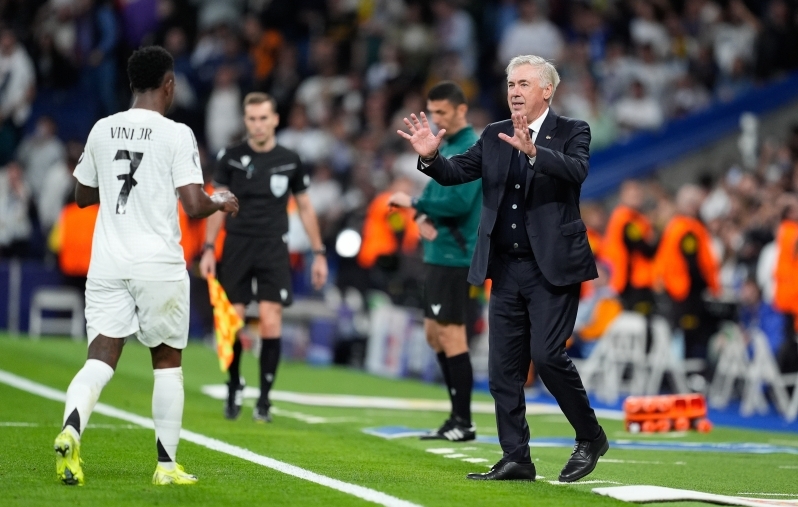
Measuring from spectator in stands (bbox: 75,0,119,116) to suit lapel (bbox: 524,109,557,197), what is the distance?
606 inches

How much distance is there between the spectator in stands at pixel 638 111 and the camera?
21719mm

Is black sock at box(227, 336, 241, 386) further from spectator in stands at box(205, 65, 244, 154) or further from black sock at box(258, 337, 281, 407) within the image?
spectator in stands at box(205, 65, 244, 154)

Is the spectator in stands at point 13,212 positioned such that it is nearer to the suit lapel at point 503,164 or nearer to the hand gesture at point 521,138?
the suit lapel at point 503,164

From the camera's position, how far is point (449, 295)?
9.88 metres

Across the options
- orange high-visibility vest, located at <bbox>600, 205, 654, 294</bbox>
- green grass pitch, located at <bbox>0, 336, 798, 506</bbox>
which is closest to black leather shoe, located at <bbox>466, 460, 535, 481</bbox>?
green grass pitch, located at <bbox>0, 336, 798, 506</bbox>

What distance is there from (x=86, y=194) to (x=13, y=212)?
45.3 ft

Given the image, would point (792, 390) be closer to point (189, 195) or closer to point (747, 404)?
point (747, 404)

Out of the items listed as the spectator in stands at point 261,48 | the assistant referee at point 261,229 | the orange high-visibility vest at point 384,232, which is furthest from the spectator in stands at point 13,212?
the assistant referee at point 261,229

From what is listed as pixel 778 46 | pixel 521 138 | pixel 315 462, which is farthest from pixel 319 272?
pixel 778 46

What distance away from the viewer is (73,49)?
22.6 metres

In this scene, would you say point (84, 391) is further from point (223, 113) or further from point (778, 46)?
point (778, 46)

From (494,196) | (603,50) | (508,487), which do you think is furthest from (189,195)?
(603,50)

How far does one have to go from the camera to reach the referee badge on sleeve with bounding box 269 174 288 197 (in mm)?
11102

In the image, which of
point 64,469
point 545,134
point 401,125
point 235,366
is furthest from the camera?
point 401,125
